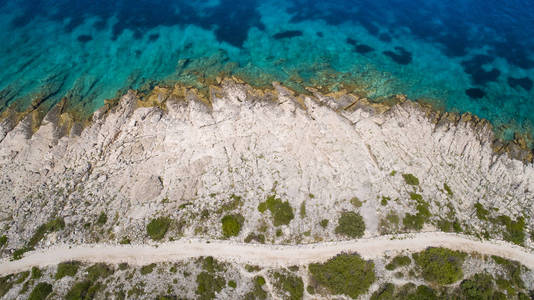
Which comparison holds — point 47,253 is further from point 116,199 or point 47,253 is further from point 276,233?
point 276,233

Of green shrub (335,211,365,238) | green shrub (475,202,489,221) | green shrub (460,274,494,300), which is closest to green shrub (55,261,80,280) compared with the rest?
green shrub (335,211,365,238)

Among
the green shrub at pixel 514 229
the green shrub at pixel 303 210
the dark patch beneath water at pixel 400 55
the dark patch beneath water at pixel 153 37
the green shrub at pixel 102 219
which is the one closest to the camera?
the green shrub at pixel 514 229

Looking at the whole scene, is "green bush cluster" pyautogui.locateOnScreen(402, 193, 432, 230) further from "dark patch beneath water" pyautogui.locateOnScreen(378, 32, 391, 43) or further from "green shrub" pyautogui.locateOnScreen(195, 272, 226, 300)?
"dark patch beneath water" pyautogui.locateOnScreen(378, 32, 391, 43)

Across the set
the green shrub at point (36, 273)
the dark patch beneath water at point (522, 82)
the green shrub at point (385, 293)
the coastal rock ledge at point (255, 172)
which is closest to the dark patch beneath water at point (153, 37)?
the coastal rock ledge at point (255, 172)

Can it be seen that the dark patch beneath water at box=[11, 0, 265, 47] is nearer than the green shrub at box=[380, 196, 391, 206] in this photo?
No

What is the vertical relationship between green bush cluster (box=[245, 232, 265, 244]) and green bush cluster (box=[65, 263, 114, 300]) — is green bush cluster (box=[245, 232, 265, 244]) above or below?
above

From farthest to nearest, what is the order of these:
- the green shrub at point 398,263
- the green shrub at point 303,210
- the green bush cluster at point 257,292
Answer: the green shrub at point 303,210 < the green shrub at point 398,263 < the green bush cluster at point 257,292

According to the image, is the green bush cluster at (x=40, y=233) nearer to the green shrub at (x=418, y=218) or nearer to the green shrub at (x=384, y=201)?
the green shrub at (x=384, y=201)

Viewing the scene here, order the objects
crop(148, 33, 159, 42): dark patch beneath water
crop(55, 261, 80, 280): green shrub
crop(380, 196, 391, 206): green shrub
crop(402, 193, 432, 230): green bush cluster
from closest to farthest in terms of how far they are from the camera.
Answer: 1. crop(55, 261, 80, 280): green shrub
2. crop(402, 193, 432, 230): green bush cluster
3. crop(380, 196, 391, 206): green shrub
4. crop(148, 33, 159, 42): dark patch beneath water
